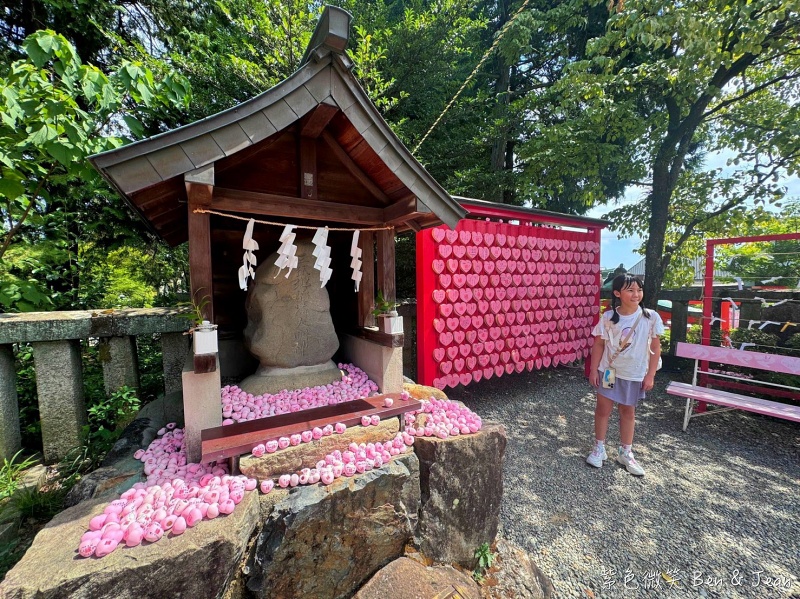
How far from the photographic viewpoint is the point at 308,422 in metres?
2.45

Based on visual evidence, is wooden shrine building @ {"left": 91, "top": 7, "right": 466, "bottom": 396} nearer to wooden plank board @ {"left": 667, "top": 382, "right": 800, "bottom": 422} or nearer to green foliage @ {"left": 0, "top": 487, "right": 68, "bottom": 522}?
green foliage @ {"left": 0, "top": 487, "right": 68, "bottom": 522}

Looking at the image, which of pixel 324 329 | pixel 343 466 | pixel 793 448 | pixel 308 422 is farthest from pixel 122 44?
pixel 793 448

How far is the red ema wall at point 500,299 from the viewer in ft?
15.2

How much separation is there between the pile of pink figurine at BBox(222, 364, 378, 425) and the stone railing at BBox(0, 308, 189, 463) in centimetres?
98

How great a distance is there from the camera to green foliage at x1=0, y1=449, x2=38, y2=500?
2908mm

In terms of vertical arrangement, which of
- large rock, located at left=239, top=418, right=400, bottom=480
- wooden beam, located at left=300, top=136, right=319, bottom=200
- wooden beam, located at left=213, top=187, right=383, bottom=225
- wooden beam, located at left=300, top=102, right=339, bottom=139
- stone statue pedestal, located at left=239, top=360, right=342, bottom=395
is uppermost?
wooden beam, located at left=300, top=102, right=339, bottom=139

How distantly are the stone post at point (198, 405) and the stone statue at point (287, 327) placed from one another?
2.35 feet

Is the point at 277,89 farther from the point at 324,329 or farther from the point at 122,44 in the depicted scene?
the point at 122,44

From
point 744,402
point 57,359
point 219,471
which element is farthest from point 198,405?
point 744,402

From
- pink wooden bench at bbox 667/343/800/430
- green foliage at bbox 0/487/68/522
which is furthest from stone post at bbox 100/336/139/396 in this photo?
pink wooden bench at bbox 667/343/800/430

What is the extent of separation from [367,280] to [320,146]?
4.59ft

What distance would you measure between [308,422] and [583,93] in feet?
23.8

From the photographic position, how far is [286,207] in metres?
2.80

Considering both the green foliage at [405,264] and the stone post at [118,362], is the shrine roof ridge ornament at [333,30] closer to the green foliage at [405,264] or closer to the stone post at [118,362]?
the stone post at [118,362]
